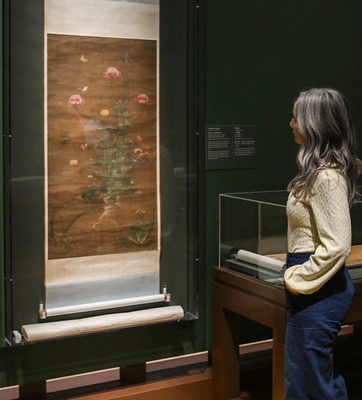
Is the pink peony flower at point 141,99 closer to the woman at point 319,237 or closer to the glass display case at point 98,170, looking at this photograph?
the glass display case at point 98,170

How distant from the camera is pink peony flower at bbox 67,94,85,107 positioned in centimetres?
352

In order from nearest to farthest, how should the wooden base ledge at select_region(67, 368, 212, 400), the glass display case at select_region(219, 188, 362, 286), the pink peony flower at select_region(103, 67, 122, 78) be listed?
the glass display case at select_region(219, 188, 362, 286), the pink peony flower at select_region(103, 67, 122, 78), the wooden base ledge at select_region(67, 368, 212, 400)

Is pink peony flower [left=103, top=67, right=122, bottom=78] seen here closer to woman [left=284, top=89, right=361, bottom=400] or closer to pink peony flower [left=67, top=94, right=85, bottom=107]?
pink peony flower [left=67, top=94, right=85, bottom=107]

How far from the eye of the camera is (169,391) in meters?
3.83

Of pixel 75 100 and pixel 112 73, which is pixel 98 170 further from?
pixel 112 73

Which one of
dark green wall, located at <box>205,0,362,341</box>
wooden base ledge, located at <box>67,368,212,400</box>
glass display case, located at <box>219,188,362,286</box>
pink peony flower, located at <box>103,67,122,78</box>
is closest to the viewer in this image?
glass display case, located at <box>219,188,362,286</box>

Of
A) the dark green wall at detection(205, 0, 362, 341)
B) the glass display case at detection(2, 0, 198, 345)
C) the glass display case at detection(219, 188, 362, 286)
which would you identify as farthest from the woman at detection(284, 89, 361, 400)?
the dark green wall at detection(205, 0, 362, 341)

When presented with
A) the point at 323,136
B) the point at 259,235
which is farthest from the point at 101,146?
the point at 323,136

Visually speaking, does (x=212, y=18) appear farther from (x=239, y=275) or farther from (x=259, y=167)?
(x=239, y=275)

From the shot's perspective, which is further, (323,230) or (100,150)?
(100,150)

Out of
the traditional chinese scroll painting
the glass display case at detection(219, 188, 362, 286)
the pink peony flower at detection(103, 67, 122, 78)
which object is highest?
the pink peony flower at detection(103, 67, 122, 78)

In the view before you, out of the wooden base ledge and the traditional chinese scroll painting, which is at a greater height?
the traditional chinese scroll painting

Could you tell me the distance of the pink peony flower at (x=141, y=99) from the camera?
370 centimetres

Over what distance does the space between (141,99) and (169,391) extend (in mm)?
1574
